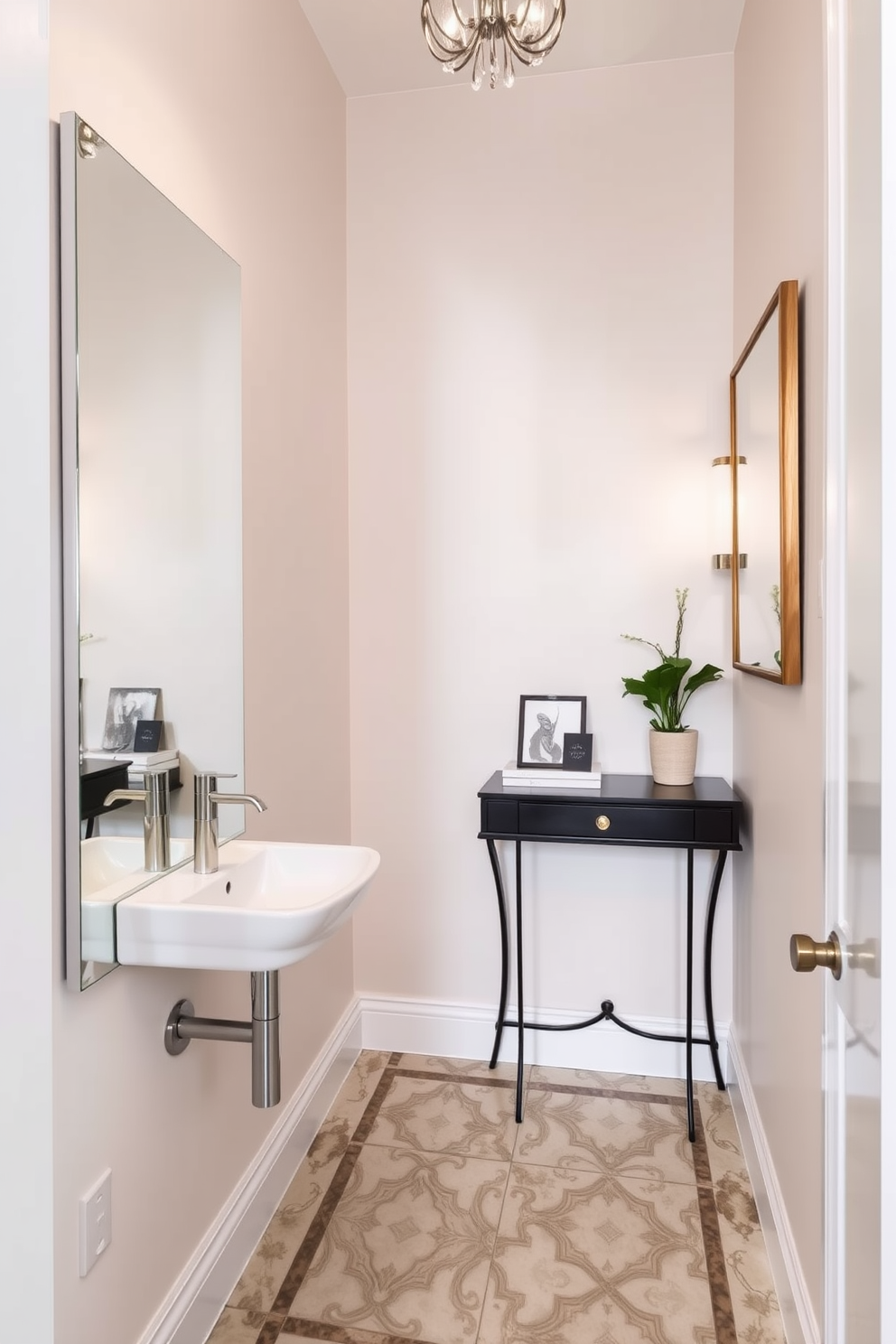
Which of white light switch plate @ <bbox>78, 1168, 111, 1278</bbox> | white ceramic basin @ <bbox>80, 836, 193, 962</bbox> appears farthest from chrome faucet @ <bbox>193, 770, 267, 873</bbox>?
white light switch plate @ <bbox>78, 1168, 111, 1278</bbox>

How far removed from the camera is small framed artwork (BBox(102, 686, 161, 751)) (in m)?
1.31

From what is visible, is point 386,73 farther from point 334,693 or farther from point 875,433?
point 875,433

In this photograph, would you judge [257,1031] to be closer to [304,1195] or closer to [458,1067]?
[304,1195]

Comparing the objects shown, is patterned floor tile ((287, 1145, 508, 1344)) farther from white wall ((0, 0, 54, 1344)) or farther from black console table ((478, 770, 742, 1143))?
white wall ((0, 0, 54, 1344))

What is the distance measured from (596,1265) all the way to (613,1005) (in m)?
0.83

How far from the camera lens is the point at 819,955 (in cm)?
88

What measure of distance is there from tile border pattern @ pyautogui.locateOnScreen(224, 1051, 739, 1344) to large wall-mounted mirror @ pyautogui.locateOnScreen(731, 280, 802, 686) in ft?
4.02

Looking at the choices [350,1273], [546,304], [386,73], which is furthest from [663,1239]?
[386,73]

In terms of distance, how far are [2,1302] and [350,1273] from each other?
1.56 meters

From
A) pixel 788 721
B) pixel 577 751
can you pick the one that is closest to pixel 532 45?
pixel 788 721

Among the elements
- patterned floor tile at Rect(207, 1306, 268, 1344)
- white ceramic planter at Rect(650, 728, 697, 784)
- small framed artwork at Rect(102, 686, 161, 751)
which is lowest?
patterned floor tile at Rect(207, 1306, 268, 1344)

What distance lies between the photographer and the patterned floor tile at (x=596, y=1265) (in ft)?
5.23

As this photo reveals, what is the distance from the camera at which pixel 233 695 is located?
5.65ft

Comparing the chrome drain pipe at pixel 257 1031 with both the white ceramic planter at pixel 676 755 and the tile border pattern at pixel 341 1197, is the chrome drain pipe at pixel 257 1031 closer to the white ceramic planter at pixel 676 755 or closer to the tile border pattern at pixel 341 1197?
the tile border pattern at pixel 341 1197
